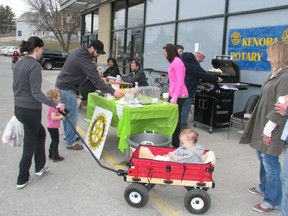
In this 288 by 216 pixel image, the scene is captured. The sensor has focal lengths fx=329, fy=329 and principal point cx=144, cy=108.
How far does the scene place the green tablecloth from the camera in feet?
15.4

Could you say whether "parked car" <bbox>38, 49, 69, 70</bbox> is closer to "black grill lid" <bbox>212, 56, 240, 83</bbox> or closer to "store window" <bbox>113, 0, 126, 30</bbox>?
"store window" <bbox>113, 0, 126, 30</bbox>

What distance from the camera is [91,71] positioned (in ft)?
17.1

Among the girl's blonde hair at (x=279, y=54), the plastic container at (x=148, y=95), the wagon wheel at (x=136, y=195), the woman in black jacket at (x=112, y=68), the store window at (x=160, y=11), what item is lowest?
the wagon wheel at (x=136, y=195)

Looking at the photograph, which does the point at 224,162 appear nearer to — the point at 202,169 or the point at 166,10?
the point at 202,169

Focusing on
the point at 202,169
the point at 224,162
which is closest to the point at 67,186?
the point at 202,169

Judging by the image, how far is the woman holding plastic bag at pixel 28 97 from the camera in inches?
149

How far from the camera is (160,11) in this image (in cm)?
1151

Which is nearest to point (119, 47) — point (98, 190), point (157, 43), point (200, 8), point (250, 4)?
point (157, 43)

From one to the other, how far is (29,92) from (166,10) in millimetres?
8147

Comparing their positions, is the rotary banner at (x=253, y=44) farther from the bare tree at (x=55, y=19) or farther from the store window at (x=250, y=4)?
the bare tree at (x=55, y=19)

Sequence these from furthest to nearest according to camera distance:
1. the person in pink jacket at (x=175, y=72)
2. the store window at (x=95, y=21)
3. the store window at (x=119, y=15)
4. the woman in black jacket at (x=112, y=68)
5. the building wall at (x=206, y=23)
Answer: the store window at (x=95, y=21)
the store window at (x=119, y=15)
the woman in black jacket at (x=112, y=68)
the building wall at (x=206, y=23)
the person in pink jacket at (x=175, y=72)

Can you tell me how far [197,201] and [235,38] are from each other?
17.9 ft

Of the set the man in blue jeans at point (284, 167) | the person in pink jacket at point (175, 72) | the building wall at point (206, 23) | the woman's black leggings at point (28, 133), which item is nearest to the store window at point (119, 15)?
the building wall at point (206, 23)

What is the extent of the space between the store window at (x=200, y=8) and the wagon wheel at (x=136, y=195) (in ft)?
20.3
